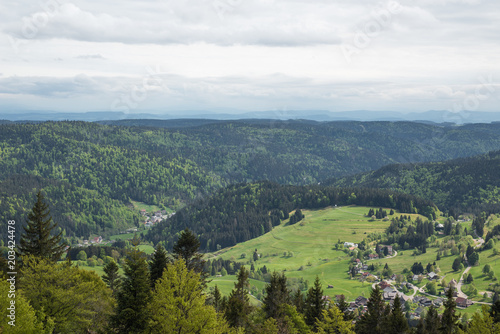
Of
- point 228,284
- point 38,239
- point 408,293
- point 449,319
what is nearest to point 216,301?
point 38,239

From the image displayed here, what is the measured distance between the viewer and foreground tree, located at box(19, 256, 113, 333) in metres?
50.7

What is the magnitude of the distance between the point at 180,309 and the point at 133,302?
21.2ft

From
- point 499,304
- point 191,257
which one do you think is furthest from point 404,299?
point 191,257

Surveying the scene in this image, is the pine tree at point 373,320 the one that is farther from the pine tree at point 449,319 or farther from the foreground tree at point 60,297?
the foreground tree at point 60,297

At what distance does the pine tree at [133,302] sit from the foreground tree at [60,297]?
18.5 ft

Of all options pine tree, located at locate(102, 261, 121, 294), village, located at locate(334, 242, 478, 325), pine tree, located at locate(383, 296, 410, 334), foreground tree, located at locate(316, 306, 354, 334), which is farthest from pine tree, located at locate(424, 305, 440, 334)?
pine tree, located at locate(102, 261, 121, 294)

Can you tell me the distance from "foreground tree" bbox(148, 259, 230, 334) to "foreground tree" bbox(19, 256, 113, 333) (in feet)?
36.7

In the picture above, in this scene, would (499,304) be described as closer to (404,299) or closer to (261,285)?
(404,299)

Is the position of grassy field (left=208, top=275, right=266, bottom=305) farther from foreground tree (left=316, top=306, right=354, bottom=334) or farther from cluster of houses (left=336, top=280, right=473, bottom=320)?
foreground tree (left=316, top=306, right=354, bottom=334)

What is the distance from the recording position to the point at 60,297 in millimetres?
51438

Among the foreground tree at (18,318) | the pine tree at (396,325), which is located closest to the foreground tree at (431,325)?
the pine tree at (396,325)

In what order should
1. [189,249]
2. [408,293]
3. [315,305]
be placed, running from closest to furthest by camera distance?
[189,249]
[315,305]
[408,293]

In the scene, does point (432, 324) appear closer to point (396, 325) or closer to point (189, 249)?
point (396, 325)

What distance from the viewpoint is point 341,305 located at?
238ft
